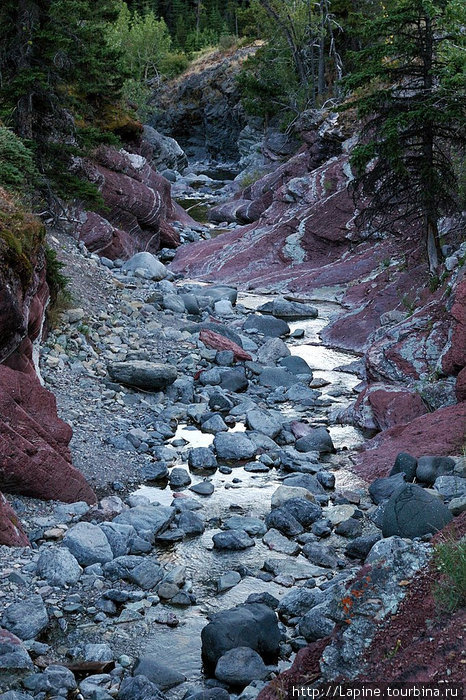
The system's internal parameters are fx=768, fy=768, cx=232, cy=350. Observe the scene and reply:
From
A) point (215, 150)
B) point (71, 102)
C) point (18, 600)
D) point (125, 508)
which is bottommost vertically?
point (215, 150)

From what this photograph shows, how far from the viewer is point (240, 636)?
246 inches

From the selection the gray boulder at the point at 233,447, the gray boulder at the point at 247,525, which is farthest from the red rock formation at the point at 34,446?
the gray boulder at the point at 233,447

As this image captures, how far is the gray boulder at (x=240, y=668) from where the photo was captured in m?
5.96

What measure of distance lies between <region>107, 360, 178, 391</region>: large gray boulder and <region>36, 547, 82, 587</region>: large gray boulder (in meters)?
5.83

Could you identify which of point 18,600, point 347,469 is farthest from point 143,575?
point 347,469

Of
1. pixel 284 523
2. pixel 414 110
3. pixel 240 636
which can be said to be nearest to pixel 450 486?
pixel 284 523

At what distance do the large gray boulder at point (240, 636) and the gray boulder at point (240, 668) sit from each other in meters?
0.11

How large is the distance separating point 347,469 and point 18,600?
5341 millimetres

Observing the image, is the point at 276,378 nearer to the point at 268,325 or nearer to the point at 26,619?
the point at 268,325

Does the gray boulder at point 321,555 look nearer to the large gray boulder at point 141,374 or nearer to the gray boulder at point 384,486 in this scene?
the gray boulder at point 384,486

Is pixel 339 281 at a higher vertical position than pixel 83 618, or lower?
lower

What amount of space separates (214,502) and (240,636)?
346 centimetres

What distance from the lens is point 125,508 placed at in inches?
355

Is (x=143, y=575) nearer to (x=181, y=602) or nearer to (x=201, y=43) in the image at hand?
(x=181, y=602)
